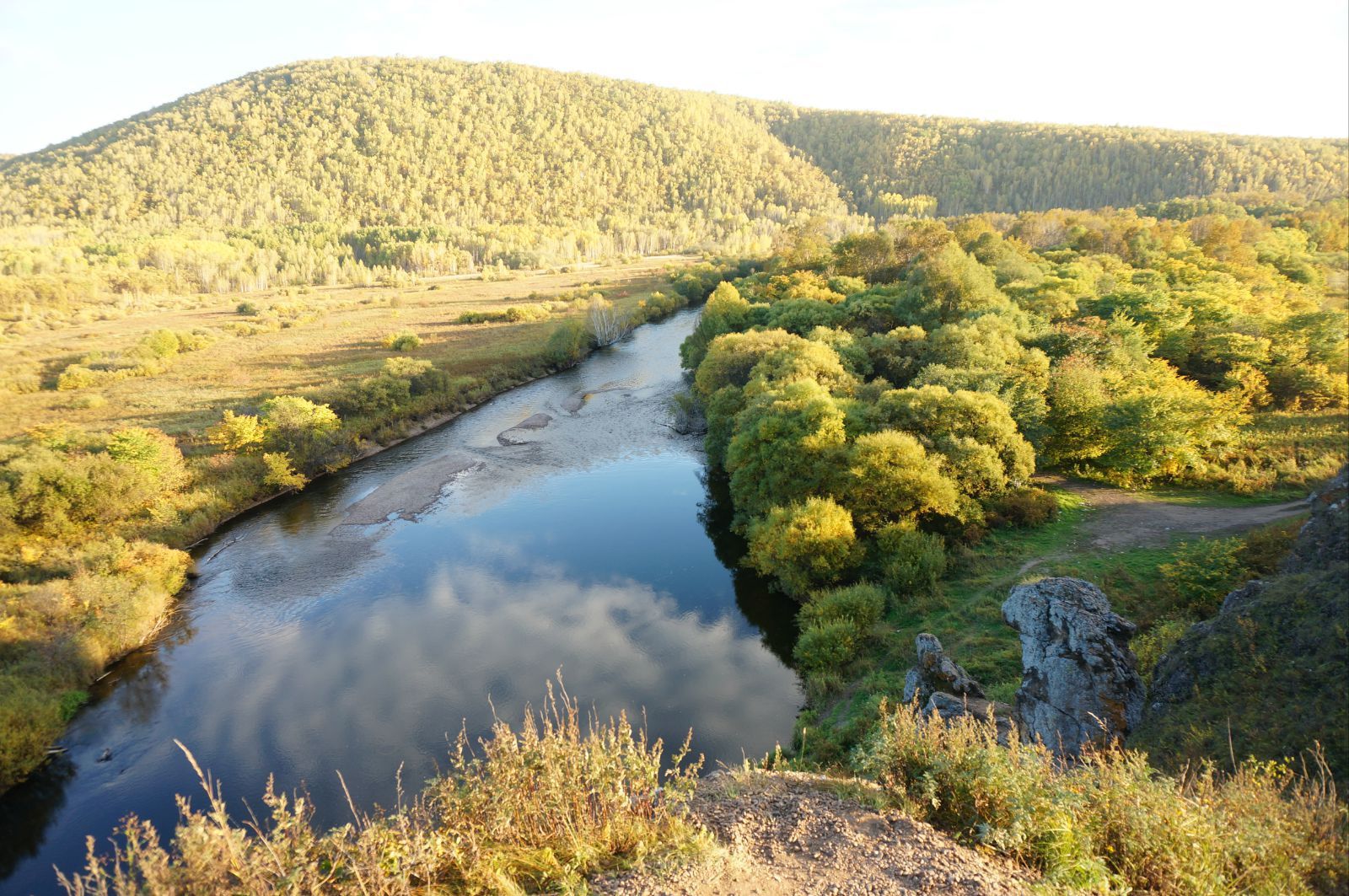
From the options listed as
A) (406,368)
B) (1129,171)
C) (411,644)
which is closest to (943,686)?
(411,644)

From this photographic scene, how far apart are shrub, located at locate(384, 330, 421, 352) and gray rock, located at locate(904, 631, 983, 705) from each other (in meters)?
67.7

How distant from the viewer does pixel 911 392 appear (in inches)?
1141

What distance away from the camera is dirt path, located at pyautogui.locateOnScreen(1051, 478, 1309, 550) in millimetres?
22547

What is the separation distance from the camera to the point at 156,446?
34.7 metres

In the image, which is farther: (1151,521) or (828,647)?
(1151,521)

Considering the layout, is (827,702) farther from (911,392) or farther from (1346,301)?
(1346,301)

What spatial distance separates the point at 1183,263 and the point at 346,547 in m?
69.4

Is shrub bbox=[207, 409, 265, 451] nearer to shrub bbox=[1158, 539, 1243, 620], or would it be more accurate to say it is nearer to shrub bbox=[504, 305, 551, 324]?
shrub bbox=[1158, 539, 1243, 620]

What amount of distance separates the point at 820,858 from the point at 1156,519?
24.7 metres

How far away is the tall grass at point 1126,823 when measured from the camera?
591 centimetres

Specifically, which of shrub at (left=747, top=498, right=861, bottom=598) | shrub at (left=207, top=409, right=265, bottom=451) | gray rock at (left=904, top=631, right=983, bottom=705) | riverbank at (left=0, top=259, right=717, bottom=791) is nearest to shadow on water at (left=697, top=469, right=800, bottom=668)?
shrub at (left=747, top=498, right=861, bottom=598)

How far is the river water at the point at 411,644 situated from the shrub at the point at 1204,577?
12.0m

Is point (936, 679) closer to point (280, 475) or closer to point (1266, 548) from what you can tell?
point (1266, 548)

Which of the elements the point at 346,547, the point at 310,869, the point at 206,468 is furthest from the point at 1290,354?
the point at 206,468
